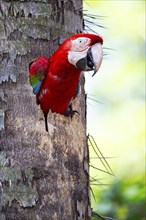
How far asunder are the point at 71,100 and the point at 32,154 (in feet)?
1.12

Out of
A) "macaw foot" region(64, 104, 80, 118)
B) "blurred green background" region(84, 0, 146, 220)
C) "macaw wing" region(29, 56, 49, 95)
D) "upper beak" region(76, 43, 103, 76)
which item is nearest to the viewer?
"upper beak" region(76, 43, 103, 76)

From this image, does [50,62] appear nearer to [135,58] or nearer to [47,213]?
[47,213]

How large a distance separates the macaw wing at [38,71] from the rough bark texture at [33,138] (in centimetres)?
10

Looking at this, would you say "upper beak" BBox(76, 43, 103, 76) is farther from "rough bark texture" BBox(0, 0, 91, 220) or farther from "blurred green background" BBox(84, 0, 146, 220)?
"blurred green background" BBox(84, 0, 146, 220)

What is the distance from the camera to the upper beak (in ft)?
10.8

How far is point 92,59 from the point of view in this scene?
3.31m

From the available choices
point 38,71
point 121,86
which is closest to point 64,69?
point 38,71

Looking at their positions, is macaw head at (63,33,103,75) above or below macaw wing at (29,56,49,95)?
above

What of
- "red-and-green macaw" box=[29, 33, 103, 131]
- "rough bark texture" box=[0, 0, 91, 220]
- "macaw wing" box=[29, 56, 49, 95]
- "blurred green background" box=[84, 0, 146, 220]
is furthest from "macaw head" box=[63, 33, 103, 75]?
"blurred green background" box=[84, 0, 146, 220]

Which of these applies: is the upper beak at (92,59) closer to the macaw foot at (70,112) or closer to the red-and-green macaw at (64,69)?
the red-and-green macaw at (64,69)

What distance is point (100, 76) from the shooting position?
8617 millimetres

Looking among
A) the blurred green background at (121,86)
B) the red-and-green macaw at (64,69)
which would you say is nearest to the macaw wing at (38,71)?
the red-and-green macaw at (64,69)

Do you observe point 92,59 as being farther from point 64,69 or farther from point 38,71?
point 38,71

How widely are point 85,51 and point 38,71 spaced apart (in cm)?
31
